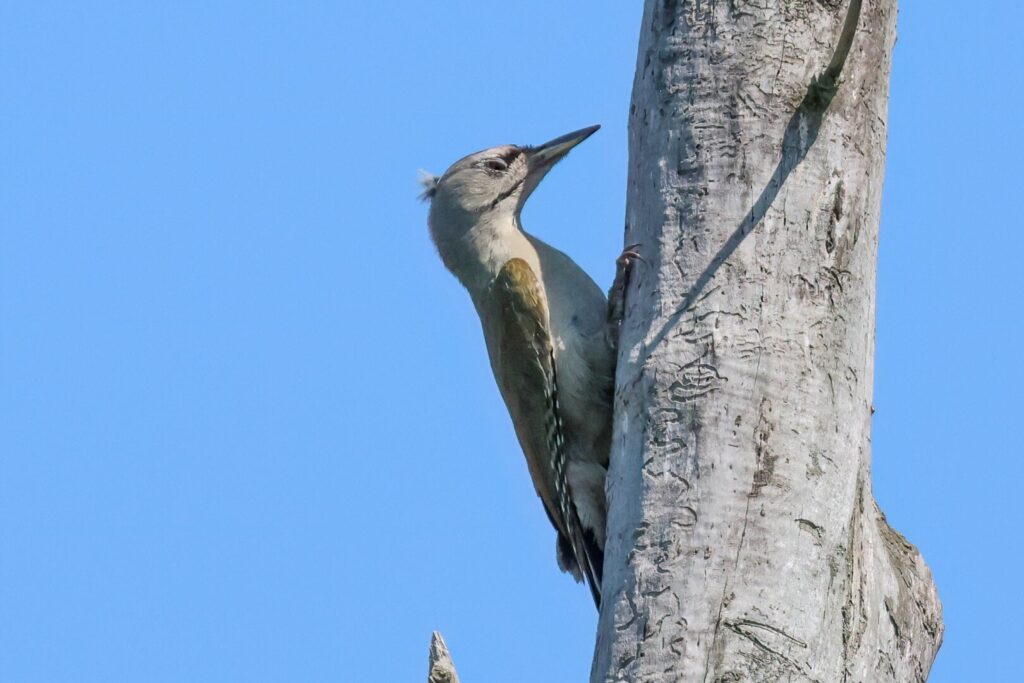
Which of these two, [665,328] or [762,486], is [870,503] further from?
[665,328]

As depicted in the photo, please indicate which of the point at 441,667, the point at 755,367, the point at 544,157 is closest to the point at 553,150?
the point at 544,157

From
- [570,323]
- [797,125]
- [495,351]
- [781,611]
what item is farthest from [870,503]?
[495,351]

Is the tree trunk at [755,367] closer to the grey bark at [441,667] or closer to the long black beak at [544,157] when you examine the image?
the grey bark at [441,667]

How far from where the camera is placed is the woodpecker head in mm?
7012

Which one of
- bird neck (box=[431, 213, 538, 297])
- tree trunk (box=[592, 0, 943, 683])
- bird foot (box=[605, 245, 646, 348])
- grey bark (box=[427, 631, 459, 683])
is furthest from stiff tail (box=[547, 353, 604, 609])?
grey bark (box=[427, 631, 459, 683])

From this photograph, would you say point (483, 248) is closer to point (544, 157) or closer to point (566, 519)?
point (544, 157)

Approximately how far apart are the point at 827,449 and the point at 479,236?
3.20 m

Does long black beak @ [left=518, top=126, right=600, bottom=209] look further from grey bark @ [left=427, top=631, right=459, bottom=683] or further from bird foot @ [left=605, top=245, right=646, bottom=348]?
grey bark @ [left=427, top=631, right=459, bottom=683]

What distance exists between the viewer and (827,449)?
3.98 m

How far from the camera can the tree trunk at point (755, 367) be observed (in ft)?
12.3

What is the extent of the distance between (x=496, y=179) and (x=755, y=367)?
3.29 metres

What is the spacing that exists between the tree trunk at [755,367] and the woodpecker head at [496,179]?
7.36ft

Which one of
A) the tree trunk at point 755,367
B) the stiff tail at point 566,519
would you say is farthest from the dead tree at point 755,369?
the stiff tail at point 566,519

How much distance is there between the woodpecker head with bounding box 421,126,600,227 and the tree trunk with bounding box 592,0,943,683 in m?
2.24
